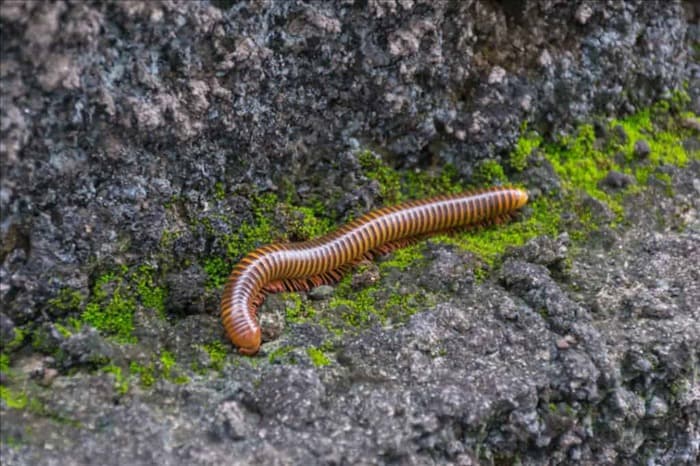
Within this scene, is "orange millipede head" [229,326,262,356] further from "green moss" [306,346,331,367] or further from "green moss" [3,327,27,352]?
"green moss" [3,327,27,352]

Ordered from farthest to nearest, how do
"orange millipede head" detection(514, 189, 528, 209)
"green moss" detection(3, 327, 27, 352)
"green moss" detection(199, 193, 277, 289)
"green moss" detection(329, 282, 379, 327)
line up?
"orange millipede head" detection(514, 189, 528, 209) → "green moss" detection(199, 193, 277, 289) → "green moss" detection(329, 282, 379, 327) → "green moss" detection(3, 327, 27, 352)

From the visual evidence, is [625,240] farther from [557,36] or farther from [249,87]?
[249,87]

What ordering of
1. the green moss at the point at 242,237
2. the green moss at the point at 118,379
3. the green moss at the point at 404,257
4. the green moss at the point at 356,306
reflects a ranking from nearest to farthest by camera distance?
the green moss at the point at 118,379
the green moss at the point at 356,306
the green moss at the point at 242,237
the green moss at the point at 404,257

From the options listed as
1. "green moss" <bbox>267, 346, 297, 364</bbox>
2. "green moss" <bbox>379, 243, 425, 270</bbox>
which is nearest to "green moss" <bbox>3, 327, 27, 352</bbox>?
"green moss" <bbox>267, 346, 297, 364</bbox>

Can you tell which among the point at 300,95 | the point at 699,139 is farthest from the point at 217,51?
the point at 699,139

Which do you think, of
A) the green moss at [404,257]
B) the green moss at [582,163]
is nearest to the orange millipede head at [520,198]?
the green moss at [582,163]

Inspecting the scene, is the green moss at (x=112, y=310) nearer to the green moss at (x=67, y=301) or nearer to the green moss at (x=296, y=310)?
the green moss at (x=67, y=301)
